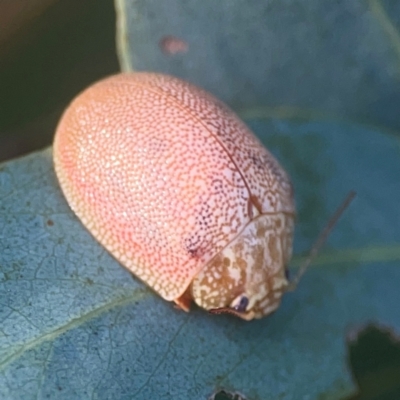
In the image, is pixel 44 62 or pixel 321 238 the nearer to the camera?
pixel 321 238

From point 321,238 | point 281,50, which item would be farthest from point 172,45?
point 321,238

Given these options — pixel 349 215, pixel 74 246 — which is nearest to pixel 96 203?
pixel 74 246

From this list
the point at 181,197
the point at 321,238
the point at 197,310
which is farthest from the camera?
the point at 321,238

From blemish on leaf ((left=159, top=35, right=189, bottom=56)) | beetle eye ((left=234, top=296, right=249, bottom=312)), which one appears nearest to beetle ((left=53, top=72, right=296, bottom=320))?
beetle eye ((left=234, top=296, right=249, bottom=312))

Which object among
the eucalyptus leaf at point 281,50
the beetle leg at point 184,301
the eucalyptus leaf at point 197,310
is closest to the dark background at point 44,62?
the eucalyptus leaf at point 281,50

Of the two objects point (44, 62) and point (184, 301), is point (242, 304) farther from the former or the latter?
point (44, 62)

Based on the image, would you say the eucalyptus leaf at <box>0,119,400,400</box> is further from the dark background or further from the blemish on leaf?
the dark background

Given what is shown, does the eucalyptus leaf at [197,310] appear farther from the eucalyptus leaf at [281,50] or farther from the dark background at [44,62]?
the dark background at [44,62]
